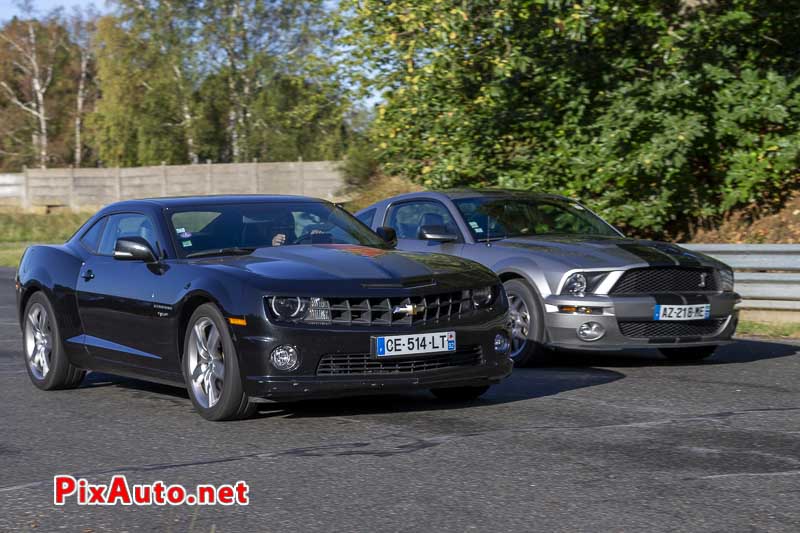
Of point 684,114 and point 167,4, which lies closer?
point 684,114

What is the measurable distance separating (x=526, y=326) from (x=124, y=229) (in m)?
3.35

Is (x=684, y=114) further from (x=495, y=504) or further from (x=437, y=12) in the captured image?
(x=495, y=504)

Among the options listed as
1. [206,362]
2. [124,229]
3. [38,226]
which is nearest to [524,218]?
[124,229]

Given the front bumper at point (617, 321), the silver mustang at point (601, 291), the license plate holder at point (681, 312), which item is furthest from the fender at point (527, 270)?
the license plate holder at point (681, 312)

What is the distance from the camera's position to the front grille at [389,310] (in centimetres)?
734

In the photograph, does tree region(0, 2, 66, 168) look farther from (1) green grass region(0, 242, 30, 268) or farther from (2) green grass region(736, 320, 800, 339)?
(2) green grass region(736, 320, 800, 339)

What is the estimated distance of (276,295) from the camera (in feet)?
23.9

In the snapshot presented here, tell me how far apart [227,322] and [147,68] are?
5716 cm

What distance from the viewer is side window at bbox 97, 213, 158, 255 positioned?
878cm

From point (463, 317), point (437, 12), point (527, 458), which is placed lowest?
point (527, 458)

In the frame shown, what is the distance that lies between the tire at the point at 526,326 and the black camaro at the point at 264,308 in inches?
65.8

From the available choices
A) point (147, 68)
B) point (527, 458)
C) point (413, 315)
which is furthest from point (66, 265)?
point (147, 68)

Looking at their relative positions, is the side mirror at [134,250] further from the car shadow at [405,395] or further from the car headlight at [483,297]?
the car headlight at [483,297]

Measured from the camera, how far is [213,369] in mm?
7648
